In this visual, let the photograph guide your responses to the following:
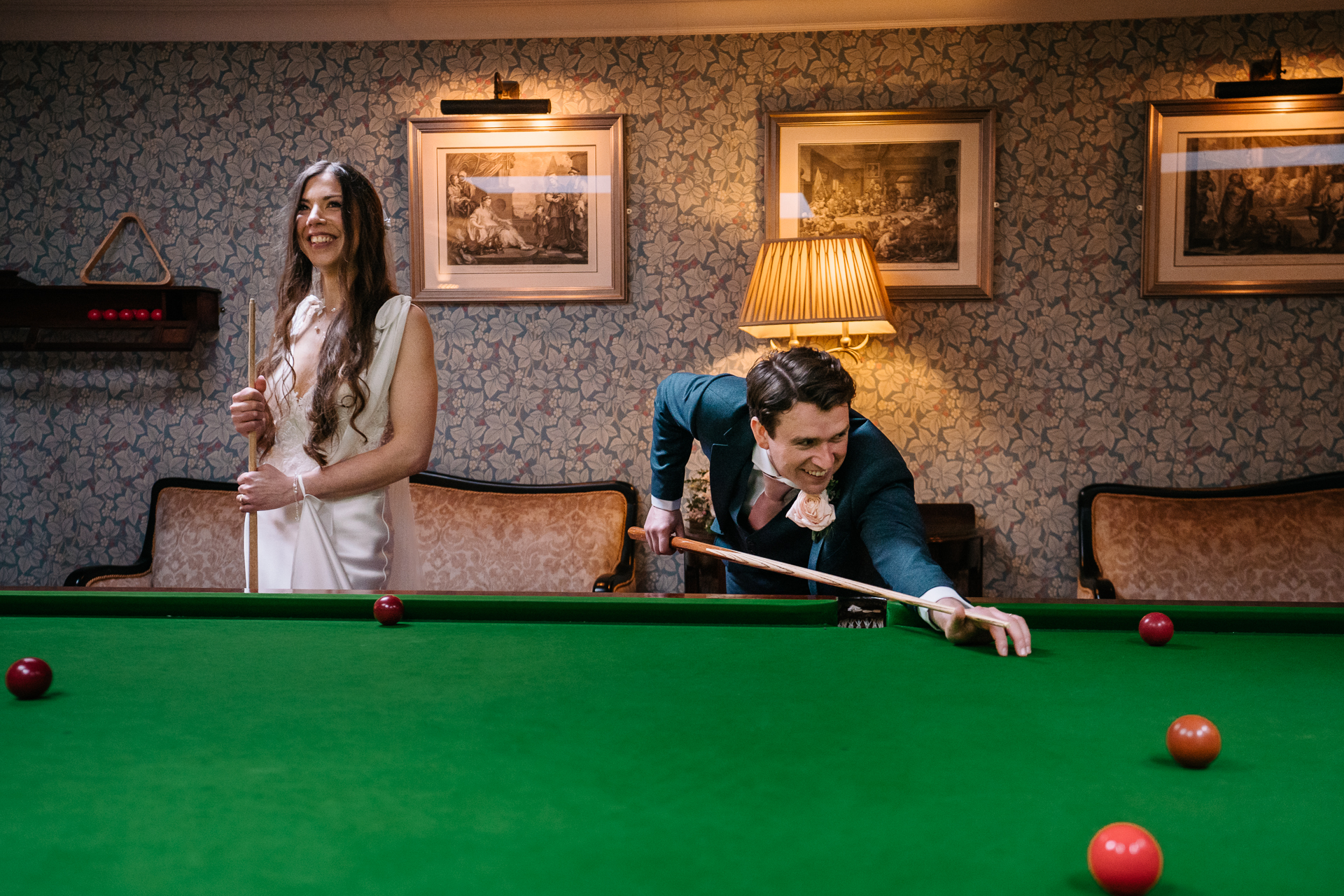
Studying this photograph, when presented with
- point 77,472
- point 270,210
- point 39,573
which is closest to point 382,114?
point 270,210

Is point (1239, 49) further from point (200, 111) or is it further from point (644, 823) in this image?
point (200, 111)

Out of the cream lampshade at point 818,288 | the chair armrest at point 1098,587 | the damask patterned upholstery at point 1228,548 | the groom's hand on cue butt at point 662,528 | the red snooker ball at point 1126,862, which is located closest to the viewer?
the red snooker ball at point 1126,862

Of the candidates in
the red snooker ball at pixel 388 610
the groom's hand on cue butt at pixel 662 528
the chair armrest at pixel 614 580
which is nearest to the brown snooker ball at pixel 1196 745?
the red snooker ball at pixel 388 610

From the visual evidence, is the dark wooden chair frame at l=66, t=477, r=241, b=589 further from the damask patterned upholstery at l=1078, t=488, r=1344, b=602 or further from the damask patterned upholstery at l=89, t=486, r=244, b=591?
the damask patterned upholstery at l=1078, t=488, r=1344, b=602

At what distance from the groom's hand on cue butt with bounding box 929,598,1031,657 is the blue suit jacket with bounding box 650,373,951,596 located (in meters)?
0.10

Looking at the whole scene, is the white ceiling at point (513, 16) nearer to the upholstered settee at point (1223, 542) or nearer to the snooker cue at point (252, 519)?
the upholstered settee at point (1223, 542)

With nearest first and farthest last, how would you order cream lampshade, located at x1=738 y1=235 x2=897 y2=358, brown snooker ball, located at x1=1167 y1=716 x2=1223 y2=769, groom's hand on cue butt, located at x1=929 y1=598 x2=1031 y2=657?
1. brown snooker ball, located at x1=1167 y1=716 x2=1223 y2=769
2. groom's hand on cue butt, located at x1=929 y1=598 x2=1031 y2=657
3. cream lampshade, located at x1=738 y1=235 x2=897 y2=358

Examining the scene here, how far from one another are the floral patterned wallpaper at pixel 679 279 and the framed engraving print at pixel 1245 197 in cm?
8

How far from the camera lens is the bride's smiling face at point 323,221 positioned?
197cm

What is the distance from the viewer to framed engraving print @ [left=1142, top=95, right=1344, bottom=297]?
3352 millimetres

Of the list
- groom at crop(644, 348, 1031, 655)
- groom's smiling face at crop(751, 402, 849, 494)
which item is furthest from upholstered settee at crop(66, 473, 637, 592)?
groom's smiling face at crop(751, 402, 849, 494)

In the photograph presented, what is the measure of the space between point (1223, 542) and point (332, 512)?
307cm

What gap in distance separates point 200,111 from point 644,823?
3.93 m

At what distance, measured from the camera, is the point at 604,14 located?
3.50 meters
